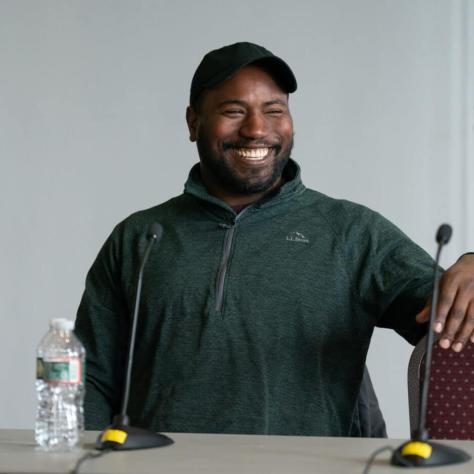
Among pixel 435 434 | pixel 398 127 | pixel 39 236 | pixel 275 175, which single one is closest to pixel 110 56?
pixel 39 236

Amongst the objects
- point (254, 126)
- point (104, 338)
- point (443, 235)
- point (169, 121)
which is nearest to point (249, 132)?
point (254, 126)

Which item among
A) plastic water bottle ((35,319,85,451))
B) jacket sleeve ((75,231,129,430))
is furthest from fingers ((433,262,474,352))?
jacket sleeve ((75,231,129,430))

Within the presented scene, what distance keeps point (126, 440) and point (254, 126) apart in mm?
1132

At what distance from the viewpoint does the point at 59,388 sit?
2.04 m

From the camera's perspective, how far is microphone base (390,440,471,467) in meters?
1.62

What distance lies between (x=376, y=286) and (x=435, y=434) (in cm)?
40

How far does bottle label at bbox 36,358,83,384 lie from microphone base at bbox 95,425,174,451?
4.5 inches

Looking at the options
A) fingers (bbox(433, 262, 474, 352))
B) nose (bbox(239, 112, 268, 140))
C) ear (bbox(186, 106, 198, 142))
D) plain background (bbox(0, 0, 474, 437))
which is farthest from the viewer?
plain background (bbox(0, 0, 474, 437))

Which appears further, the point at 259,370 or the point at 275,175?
the point at 275,175

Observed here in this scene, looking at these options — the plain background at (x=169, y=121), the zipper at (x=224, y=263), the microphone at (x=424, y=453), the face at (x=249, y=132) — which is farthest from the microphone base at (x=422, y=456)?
the plain background at (x=169, y=121)

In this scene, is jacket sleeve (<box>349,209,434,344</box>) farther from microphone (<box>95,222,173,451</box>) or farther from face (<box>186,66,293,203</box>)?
microphone (<box>95,222,173,451</box>)

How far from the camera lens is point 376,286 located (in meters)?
2.51

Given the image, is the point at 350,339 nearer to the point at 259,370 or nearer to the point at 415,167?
the point at 259,370

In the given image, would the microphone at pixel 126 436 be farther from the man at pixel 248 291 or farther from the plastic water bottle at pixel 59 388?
the man at pixel 248 291
